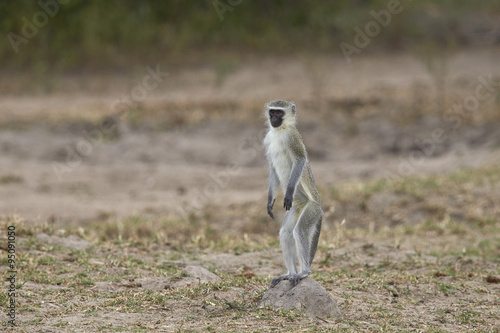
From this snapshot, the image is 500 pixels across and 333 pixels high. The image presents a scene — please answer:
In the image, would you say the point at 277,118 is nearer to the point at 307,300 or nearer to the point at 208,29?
the point at 307,300

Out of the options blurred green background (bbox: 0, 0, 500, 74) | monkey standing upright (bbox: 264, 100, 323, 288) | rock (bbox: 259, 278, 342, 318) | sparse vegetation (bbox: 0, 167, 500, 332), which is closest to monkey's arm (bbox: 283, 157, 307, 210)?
monkey standing upright (bbox: 264, 100, 323, 288)

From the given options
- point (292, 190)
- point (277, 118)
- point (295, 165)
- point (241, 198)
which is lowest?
point (241, 198)

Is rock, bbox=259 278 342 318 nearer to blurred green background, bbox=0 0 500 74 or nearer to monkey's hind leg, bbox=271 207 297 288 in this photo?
monkey's hind leg, bbox=271 207 297 288

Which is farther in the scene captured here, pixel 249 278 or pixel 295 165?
pixel 249 278

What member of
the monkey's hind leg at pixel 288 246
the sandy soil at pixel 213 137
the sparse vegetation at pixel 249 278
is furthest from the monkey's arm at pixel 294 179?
the sandy soil at pixel 213 137

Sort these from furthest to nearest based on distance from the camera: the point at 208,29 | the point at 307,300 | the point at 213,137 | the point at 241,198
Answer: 1. the point at 208,29
2. the point at 213,137
3. the point at 241,198
4. the point at 307,300

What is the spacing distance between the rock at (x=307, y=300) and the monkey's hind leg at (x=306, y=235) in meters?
0.07

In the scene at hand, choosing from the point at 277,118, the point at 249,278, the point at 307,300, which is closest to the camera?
the point at 307,300

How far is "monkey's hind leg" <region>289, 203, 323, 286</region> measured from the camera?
18.8 feet

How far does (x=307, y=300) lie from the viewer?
5621 millimetres

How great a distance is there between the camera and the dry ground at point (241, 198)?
593 centimetres

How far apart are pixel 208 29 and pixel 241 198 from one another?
9716mm

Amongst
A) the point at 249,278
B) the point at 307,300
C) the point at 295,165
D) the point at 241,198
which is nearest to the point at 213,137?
the point at 241,198

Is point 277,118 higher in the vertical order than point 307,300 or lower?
higher
